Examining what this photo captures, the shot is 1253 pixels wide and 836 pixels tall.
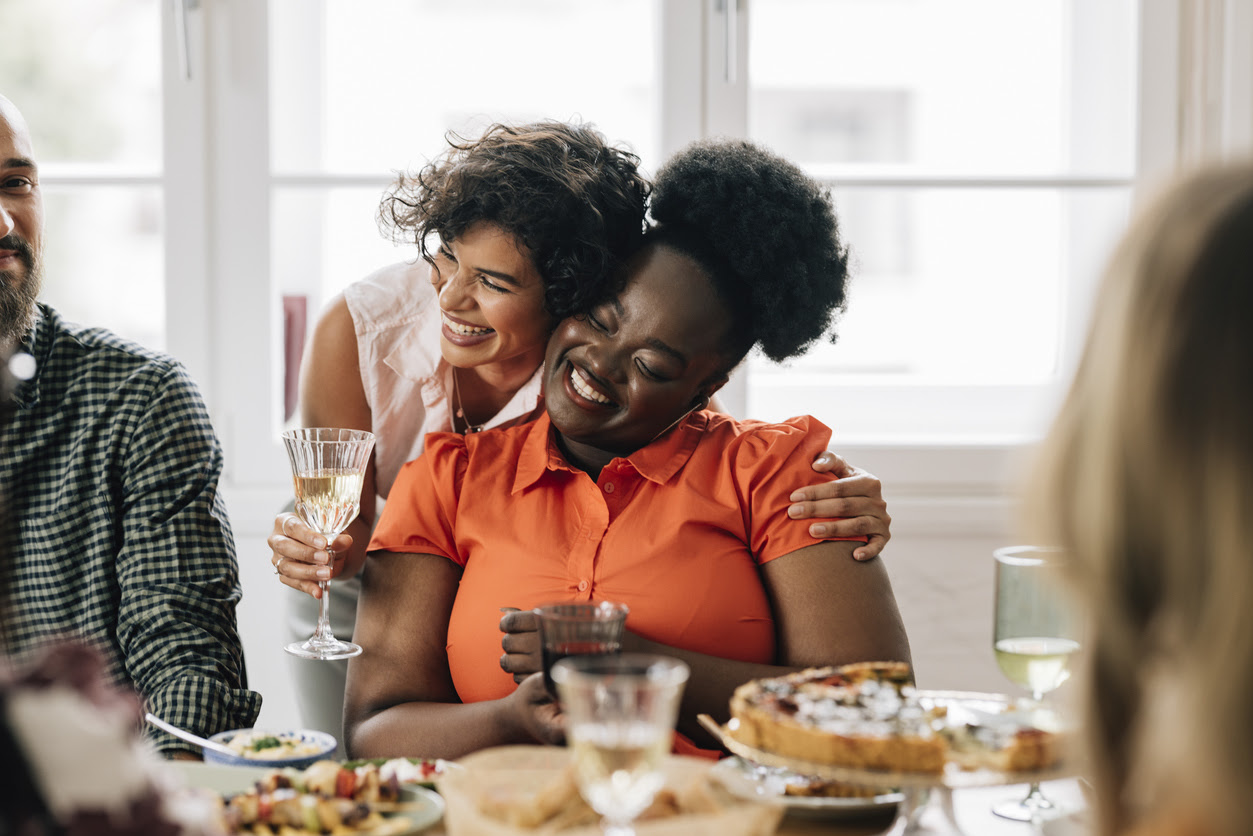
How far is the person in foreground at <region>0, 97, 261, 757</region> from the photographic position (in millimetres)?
1882

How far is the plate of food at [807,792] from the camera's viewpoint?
1.26 metres

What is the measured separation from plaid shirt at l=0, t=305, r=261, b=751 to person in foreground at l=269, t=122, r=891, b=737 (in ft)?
0.47

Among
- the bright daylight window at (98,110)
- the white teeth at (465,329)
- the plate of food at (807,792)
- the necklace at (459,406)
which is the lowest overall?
the plate of food at (807,792)

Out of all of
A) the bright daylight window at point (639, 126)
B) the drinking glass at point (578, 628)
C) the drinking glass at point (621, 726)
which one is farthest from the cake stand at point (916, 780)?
the bright daylight window at point (639, 126)

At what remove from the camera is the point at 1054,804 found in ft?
4.54

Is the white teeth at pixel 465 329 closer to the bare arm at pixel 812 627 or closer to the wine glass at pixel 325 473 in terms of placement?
the wine glass at pixel 325 473

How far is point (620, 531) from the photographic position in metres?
1.76

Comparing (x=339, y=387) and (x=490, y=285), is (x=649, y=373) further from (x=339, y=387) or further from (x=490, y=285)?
(x=339, y=387)

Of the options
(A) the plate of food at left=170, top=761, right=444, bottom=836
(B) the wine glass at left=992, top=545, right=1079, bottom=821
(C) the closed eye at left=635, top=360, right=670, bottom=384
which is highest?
(C) the closed eye at left=635, top=360, right=670, bottom=384

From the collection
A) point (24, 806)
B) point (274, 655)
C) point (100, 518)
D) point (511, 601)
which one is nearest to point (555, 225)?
point (511, 601)

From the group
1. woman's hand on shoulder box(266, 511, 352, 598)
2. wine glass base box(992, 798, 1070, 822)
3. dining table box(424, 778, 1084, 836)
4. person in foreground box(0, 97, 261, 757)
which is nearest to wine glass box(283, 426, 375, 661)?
woman's hand on shoulder box(266, 511, 352, 598)

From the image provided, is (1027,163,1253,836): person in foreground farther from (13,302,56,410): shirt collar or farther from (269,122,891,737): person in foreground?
(13,302,56,410): shirt collar

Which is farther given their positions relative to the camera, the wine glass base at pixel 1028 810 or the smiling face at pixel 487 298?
the smiling face at pixel 487 298

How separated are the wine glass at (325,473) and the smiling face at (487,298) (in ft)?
0.81
